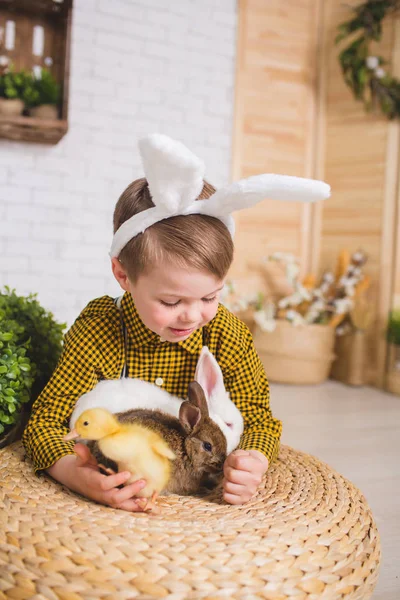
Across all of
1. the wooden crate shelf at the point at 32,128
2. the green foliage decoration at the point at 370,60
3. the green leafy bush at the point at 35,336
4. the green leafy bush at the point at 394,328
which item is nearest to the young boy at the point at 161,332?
the green leafy bush at the point at 35,336

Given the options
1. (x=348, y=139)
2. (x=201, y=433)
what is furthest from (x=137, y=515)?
(x=348, y=139)

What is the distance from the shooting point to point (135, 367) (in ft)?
3.39

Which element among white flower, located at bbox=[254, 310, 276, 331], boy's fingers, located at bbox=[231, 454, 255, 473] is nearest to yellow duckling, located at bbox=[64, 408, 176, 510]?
boy's fingers, located at bbox=[231, 454, 255, 473]

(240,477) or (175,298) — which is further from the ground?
(175,298)

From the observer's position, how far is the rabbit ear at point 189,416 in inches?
33.8

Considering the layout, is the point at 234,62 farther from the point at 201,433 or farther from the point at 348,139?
the point at 201,433

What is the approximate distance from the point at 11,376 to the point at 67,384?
12 cm

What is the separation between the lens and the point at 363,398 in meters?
2.78

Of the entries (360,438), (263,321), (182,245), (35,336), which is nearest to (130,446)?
(182,245)

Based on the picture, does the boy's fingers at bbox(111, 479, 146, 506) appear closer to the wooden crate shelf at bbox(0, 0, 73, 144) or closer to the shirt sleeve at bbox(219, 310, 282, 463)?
the shirt sleeve at bbox(219, 310, 282, 463)

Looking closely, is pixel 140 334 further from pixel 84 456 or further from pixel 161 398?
pixel 84 456

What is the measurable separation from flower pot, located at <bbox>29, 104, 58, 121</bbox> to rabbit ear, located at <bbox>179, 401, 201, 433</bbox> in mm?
2037

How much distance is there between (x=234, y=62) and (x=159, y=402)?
→ 103 inches

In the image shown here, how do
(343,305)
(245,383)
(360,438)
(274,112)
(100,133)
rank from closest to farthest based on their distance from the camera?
(245,383)
(360,438)
(100,133)
(343,305)
(274,112)
